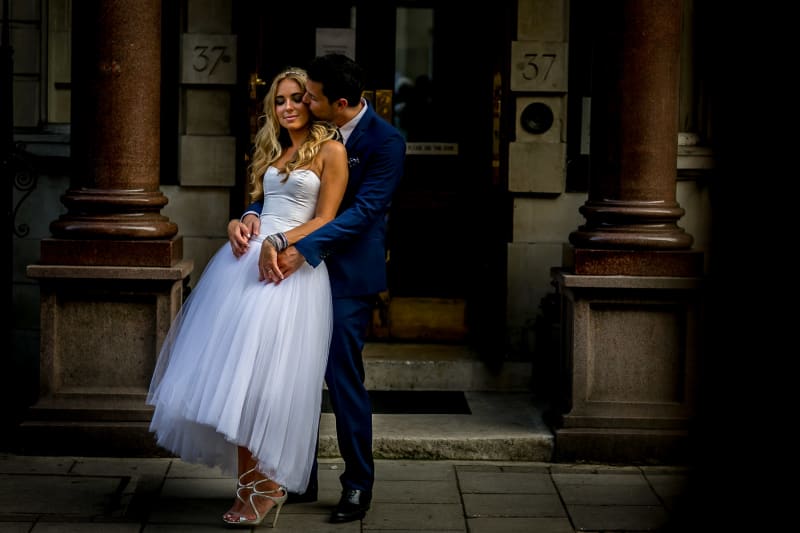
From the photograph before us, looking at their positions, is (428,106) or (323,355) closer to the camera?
(323,355)

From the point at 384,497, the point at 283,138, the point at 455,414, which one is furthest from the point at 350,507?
the point at 455,414

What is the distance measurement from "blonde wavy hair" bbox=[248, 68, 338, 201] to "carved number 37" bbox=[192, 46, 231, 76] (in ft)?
9.29

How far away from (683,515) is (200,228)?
599 cm

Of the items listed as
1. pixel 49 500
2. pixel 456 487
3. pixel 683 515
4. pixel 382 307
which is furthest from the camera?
pixel 382 307

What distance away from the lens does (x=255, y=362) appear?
4.32 metres

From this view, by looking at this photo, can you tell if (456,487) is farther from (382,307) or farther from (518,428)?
(382,307)

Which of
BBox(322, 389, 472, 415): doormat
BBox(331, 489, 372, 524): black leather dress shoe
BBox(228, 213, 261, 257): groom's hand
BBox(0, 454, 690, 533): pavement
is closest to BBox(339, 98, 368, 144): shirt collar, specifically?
BBox(228, 213, 261, 257): groom's hand

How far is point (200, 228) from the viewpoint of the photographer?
24.4 feet

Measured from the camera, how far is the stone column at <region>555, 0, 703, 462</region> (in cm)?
575

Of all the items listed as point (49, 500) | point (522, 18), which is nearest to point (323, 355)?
point (49, 500)

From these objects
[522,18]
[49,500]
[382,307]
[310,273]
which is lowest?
[49,500]

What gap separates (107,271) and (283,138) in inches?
59.9

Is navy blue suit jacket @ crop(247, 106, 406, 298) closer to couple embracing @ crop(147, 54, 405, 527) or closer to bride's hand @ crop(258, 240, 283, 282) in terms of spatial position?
couple embracing @ crop(147, 54, 405, 527)

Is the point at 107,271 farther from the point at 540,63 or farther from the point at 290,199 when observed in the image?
the point at 540,63
